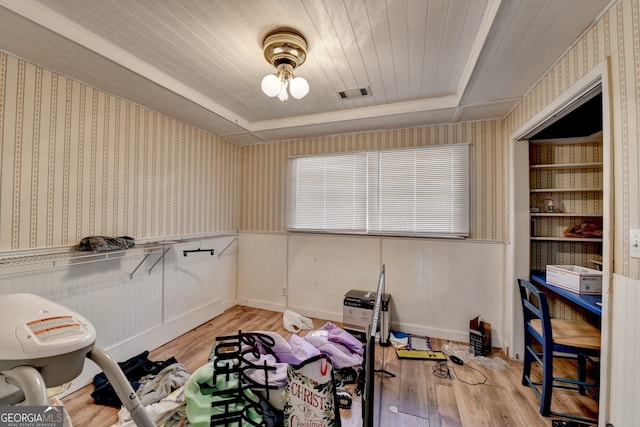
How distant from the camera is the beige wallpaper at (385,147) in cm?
274

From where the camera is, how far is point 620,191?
1.25 metres

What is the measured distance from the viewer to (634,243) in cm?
117

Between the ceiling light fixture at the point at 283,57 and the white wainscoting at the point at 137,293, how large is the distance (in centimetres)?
206

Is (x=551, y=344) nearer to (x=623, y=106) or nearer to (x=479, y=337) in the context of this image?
(x=479, y=337)

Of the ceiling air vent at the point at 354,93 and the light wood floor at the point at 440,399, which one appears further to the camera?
the ceiling air vent at the point at 354,93

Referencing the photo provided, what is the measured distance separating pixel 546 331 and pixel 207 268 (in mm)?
3366

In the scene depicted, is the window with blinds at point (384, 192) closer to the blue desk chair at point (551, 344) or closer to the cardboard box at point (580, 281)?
the cardboard box at point (580, 281)

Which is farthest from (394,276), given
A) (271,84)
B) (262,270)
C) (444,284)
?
(271,84)

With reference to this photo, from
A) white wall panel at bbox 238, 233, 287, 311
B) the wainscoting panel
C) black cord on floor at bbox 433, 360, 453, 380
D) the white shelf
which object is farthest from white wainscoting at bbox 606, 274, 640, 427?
the white shelf

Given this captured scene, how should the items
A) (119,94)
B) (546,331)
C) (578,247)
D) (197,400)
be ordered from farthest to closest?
(578,247), (119,94), (546,331), (197,400)

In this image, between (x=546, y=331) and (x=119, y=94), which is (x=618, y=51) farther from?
(x=119, y=94)

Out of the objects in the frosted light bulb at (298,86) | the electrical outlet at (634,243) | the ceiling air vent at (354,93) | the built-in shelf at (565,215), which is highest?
the ceiling air vent at (354,93)

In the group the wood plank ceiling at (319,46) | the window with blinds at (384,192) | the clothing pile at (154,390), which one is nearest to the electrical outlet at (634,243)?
the wood plank ceiling at (319,46)

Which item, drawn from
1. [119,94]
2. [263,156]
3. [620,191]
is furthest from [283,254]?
[620,191]
